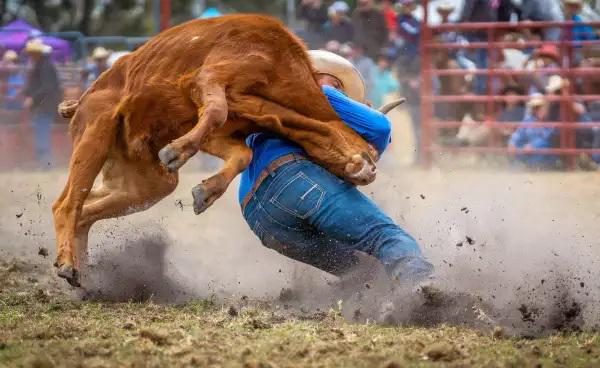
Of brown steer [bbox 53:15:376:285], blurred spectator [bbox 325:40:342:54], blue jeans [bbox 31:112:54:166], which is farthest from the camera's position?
blue jeans [bbox 31:112:54:166]

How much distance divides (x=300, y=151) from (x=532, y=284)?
1.27m

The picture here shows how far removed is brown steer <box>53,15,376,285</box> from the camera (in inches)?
190

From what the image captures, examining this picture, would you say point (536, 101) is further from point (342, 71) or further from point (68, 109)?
point (68, 109)

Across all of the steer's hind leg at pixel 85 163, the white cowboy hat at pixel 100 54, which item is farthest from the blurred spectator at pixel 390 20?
the steer's hind leg at pixel 85 163

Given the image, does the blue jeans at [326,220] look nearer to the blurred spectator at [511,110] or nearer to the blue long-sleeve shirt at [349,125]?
the blue long-sleeve shirt at [349,125]

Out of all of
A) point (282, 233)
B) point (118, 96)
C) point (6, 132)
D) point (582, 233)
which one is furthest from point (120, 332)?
point (6, 132)

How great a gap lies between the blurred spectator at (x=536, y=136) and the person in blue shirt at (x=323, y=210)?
6291mm

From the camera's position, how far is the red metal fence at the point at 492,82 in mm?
10859

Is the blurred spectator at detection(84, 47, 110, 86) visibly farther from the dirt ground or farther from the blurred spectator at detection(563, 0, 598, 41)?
the blurred spectator at detection(563, 0, 598, 41)

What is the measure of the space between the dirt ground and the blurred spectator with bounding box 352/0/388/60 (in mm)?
4469

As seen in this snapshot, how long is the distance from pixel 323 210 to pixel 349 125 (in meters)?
0.53

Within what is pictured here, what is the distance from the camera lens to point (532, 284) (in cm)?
508

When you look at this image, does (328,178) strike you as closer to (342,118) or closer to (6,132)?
(342,118)

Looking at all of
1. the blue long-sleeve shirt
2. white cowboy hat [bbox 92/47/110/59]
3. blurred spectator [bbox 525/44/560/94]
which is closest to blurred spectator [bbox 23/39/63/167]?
white cowboy hat [bbox 92/47/110/59]
